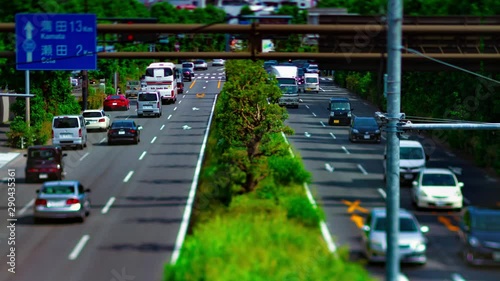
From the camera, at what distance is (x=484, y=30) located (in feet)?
100.0

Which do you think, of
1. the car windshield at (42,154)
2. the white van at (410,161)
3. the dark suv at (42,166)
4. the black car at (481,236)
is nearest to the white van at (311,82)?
the white van at (410,161)

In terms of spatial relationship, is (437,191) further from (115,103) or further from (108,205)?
(115,103)

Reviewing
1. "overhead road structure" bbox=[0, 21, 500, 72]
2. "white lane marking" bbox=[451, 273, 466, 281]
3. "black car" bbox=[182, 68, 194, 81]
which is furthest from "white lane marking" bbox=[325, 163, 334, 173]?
"black car" bbox=[182, 68, 194, 81]

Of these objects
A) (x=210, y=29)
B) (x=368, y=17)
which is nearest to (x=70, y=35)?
(x=210, y=29)

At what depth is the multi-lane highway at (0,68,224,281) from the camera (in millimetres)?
28875

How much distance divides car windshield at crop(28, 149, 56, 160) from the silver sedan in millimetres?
9730

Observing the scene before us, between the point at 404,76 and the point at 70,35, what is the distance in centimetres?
4408

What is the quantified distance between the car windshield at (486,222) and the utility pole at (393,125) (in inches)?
445

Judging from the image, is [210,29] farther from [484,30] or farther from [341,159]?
[341,159]

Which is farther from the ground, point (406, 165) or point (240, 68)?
point (240, 68)

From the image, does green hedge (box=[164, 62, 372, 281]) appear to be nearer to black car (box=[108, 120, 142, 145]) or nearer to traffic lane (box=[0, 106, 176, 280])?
traffic lane (box=[0, 106, 176, 280])

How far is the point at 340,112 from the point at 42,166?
3166 centimetres

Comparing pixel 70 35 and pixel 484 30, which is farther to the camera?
pixel 70 35

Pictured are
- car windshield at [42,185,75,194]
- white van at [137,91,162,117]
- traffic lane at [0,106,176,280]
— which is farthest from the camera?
white van at [137,91,162,117]
